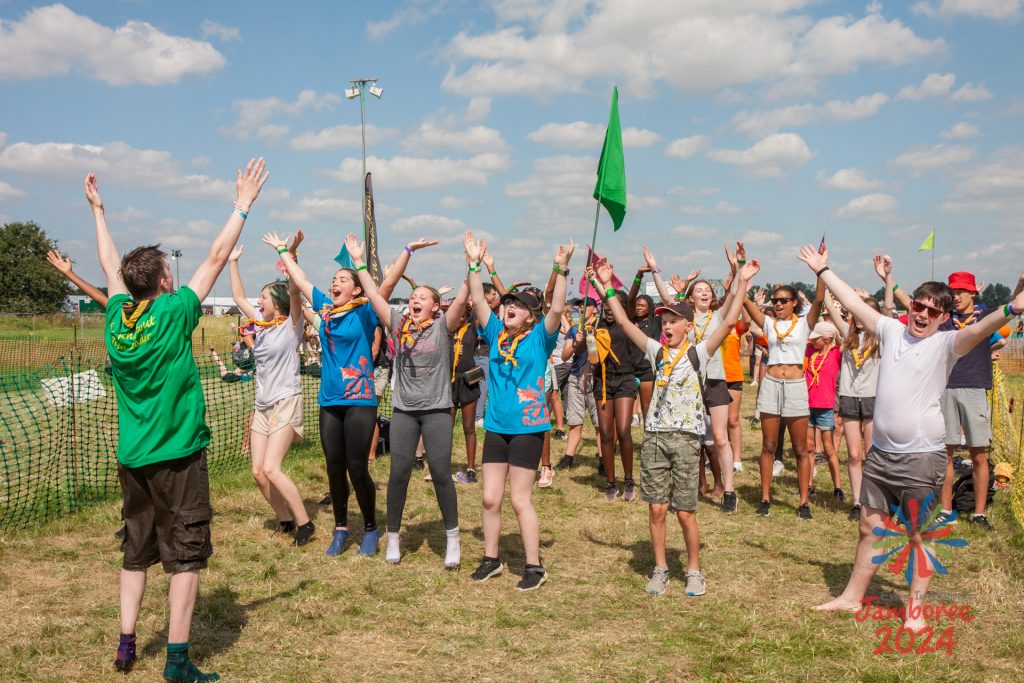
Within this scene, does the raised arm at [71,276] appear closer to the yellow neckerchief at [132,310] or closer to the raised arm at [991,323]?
the yellow neckerchief at [132,310]

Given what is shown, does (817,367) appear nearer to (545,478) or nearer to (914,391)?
(545,478)

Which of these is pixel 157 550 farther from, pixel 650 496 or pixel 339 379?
pixel 650 496

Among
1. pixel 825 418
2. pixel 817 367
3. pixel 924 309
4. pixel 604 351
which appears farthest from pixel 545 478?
pixel 924 309

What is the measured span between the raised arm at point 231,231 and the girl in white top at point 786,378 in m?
4.61

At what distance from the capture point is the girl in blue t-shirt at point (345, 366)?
227 inches

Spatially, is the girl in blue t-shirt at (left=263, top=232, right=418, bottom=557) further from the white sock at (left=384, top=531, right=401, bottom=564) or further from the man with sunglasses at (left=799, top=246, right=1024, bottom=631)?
the man with sunglasses at (left=799, top=246, right=1024, bottom=631)

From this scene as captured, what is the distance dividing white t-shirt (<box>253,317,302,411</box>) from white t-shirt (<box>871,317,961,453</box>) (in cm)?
437

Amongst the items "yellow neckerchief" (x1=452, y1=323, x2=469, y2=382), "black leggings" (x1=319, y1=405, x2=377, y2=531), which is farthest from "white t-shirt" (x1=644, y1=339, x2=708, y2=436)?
"yellow neckerchief" (x1=452, y1=323, x2=469, y2=382)

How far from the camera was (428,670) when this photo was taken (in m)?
4.09

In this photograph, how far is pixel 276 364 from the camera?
6117 millimetres

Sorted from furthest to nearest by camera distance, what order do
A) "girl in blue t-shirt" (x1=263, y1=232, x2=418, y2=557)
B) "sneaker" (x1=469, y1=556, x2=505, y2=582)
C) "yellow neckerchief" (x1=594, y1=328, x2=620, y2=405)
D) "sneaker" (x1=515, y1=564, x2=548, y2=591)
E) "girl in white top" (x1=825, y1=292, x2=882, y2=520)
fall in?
"yellow neckerchief" (x1=594, y1=328, x2=620, y2=405), "girl in white top" (x1=825, y1=292, x2=882, y2=520), "girl in blue t-shirt" (x1=263, y1=232, x2=418, y2=557), "sneaker" (x1=469, y1=556, x2=505, y2=582), "sneaker" (x1=515, y1=564, x2=548, y2=591)

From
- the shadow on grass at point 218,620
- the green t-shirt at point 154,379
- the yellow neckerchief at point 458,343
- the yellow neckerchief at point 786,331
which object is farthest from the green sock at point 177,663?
the yellow neckerchief at point 786,331

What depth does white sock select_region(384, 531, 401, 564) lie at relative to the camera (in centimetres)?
585

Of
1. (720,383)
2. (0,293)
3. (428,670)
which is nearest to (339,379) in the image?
(428,670)
